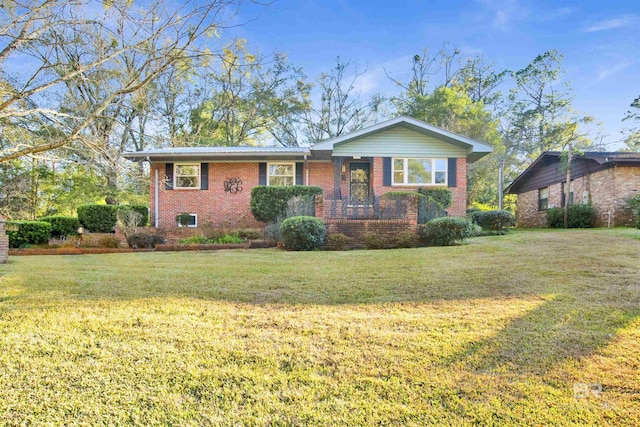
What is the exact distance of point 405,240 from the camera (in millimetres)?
9953

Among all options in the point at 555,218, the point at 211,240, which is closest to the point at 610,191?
the point at 555,218

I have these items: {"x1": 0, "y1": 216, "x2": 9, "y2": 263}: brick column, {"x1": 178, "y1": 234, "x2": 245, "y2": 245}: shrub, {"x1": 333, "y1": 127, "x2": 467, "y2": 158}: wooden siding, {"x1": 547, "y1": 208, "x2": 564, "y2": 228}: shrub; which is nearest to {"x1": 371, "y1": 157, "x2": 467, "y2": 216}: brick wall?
{"x1": 333, "y1": 127, "x2": 467, "y2": 158}: wooden siding

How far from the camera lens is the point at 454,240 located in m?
9.72

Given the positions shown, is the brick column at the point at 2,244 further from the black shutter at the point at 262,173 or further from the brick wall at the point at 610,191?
the brick wall at the point at 610,191

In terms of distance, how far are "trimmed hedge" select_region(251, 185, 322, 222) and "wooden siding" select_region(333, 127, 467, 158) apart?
237 cm

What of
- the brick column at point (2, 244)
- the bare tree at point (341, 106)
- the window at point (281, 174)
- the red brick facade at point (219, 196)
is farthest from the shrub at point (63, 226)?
the bare tree at point (341, 106)

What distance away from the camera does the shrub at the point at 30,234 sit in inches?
510

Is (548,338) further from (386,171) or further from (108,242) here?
(108,242)

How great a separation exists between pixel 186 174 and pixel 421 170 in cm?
955

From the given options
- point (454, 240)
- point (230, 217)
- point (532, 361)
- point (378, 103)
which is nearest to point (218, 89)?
point (378, 103)

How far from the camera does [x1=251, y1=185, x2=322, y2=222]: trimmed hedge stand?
521 inches

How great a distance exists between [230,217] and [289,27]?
26.7 ft

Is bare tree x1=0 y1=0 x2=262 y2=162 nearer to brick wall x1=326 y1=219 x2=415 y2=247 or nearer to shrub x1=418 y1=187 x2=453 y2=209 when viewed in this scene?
brick wall x1=326 y1=219 x2=415 y2=247

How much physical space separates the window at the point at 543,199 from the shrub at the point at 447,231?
13556 millimetres
